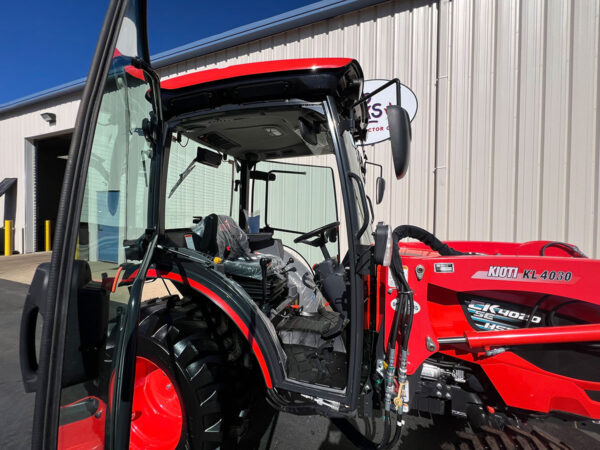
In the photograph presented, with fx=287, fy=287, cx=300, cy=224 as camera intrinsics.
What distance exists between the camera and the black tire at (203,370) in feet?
4.85

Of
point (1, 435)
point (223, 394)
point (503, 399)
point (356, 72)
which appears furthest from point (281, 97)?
point (1, 435)

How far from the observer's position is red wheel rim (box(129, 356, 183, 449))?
167cm

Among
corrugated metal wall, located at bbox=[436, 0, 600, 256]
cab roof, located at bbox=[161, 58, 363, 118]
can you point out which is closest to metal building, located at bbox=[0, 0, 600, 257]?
corrugated metal wall, located at bbox=[436, 0, 600, 256]

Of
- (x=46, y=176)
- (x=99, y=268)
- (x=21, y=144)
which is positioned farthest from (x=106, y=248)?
(x=46, y=176)

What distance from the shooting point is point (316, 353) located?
168 cm

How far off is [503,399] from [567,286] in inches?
25.1

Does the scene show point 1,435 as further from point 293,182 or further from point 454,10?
point 454,10

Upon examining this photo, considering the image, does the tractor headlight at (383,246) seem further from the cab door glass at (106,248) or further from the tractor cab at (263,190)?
the cab door glass at (106,248)

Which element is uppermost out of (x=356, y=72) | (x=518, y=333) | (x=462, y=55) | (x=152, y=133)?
(x=462, y=55)

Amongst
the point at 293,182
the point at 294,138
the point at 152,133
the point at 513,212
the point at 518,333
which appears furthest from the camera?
the point at 513,212

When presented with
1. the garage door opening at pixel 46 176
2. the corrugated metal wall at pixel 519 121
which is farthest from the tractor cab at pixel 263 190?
the garage door opening at pixel 46 176

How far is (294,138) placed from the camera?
222 cm

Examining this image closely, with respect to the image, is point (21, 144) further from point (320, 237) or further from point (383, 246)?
point (383, 246)

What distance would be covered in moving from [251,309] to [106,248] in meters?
0.83
